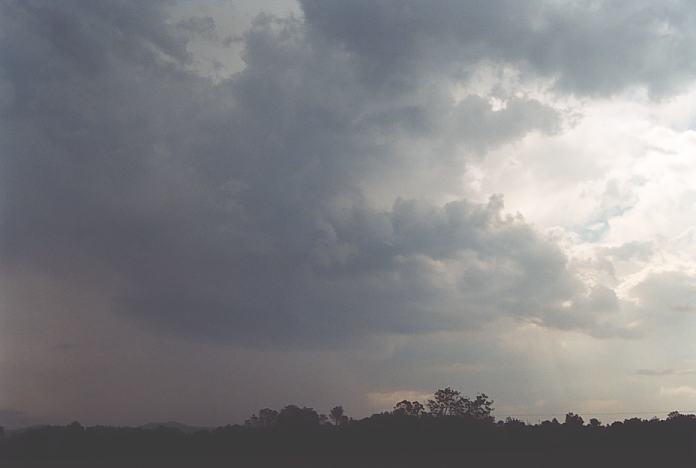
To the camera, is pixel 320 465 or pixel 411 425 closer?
pixel 320 465

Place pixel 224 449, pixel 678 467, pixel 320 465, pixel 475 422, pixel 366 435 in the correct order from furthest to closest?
pixel 475 422, pixel 366 435, pixel 224 449, pixel 320 465, pixel 678 467

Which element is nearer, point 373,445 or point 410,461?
point 410,461

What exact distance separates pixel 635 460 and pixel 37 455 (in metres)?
96.4

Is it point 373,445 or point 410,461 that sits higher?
point 373,445

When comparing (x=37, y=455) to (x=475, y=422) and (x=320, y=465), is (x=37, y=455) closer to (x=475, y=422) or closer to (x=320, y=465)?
(x=320, y=465)

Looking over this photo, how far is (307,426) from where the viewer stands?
136875 mm

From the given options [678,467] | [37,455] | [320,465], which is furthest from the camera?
[37,455]

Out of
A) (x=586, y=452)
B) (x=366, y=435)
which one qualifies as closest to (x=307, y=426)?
(x=366, y=435)

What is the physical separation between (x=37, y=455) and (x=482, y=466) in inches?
2879

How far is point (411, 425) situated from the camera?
137 meters

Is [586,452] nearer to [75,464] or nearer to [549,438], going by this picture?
[549,438]

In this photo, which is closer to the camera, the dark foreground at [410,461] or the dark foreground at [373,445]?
the dark foreground at [410,461]

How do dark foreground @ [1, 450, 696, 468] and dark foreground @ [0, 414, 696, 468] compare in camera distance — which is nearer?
dark foreground @ [1, 450, 696, 468]

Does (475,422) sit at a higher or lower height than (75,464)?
higher
